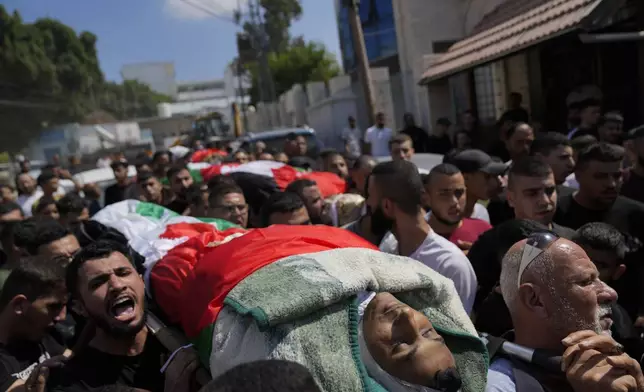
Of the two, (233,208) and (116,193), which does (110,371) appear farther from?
(116,193)

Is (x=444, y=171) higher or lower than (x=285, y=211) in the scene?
higher

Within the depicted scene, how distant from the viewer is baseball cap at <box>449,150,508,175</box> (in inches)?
160

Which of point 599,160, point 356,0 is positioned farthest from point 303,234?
point 356,0

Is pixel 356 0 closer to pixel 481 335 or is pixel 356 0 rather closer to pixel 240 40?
pixel 481 335

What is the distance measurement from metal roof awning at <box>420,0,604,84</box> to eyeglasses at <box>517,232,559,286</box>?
13.5 ft

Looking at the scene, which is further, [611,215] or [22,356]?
[611,215]

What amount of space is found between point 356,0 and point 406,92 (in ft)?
14.6

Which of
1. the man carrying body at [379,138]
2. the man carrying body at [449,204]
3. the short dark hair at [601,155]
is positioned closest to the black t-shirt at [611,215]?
the short dark hair at [601,155]

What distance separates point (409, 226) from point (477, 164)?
1393 mm

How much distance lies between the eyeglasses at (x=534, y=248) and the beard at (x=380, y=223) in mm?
1126

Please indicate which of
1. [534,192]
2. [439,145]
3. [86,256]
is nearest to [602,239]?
[534,192]

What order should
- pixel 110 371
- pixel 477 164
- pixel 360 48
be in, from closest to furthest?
pixel 110 371
pixel 477 164
pixel 360 48

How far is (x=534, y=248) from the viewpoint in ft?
6.31

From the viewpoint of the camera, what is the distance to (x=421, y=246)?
285 cm
